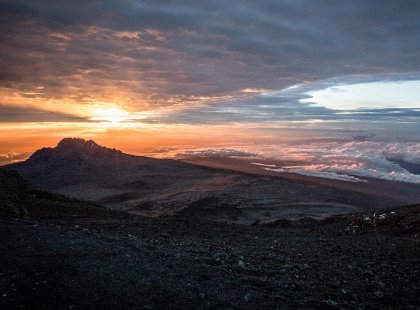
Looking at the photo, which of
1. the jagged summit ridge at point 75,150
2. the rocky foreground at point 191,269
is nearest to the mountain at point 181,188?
the jagged summit ridge at point 75,150

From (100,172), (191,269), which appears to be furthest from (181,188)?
(191,269)

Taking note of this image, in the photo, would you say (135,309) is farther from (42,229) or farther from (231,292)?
(42,229)

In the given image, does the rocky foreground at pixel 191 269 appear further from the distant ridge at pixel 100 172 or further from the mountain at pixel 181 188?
the distant ridge at pixel 100 172

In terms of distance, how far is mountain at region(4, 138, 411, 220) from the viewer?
65938mm

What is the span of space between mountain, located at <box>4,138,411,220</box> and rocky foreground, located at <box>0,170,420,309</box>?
29.9 meters

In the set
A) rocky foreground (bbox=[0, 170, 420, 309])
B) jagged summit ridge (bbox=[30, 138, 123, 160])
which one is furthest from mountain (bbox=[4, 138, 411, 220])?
rocky foreground (bbox=[0, 170, 420, 309])

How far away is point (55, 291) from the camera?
843cm

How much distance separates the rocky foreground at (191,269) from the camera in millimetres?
8672

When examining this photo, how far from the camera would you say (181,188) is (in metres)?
87.0

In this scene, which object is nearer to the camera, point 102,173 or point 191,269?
point 191,269

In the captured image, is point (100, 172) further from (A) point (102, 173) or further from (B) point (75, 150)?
(B) point (75, 150)

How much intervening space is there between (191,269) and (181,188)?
252ft

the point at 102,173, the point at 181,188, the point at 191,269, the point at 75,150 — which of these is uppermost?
the point at 75,150

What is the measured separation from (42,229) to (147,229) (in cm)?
523
